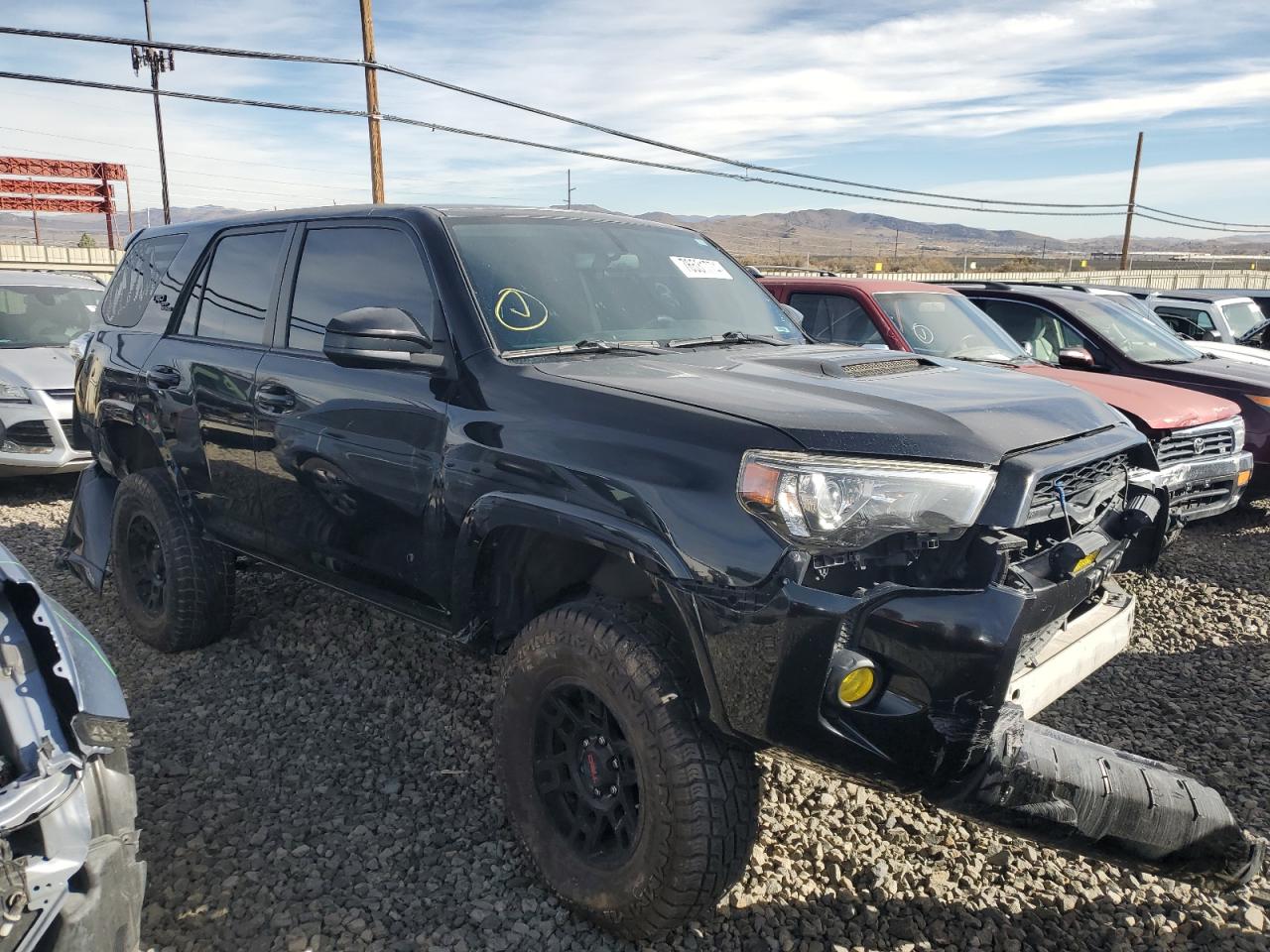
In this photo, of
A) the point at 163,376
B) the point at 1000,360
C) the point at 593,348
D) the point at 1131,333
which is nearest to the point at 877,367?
the point at 593,348

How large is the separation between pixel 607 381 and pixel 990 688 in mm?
1287

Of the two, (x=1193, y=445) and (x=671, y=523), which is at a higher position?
(x=671, y=523)

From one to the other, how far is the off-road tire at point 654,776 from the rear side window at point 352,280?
1.19 m

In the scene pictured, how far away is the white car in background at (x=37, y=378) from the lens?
752 cm

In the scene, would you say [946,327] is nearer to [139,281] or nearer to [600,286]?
[600,286]

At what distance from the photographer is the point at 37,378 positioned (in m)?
7.75

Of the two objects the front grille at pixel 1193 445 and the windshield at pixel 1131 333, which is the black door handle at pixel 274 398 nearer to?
the front grille at pixel 1193 445

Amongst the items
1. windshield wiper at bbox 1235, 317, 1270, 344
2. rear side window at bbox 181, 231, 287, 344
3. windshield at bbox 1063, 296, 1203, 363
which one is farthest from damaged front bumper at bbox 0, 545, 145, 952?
windshield wiper at bbox 1235, 317, 1270, 344

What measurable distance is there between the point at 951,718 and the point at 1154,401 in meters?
4.93

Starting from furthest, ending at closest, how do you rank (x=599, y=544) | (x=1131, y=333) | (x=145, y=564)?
(x=1131, y=333), (x=145, y=564), (x=599, y=544)

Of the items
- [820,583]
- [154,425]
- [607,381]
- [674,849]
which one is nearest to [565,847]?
[674,849]

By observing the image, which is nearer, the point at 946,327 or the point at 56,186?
the point at 946,327

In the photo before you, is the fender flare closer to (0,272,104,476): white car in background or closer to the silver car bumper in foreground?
(0,272,104,476): white car in background

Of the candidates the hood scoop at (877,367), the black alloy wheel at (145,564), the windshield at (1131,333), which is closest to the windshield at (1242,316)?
the windshield at (1131,333)
